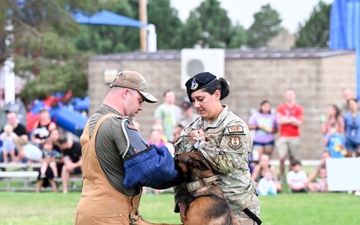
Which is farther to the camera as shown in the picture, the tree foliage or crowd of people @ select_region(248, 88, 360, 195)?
the tree foliage

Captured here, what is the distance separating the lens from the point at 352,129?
18188 mm

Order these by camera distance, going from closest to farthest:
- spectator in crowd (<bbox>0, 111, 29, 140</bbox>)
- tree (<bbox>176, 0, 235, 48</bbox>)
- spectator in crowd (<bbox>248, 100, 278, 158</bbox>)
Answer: spectator in crowd (<bbox>248, 100, 278, 158</bbox>)
spectator in crowd (<bbox>0, 111, 29, 140</bbox>)
tree (<bbox>176, 0, 235, 48</bbox>)

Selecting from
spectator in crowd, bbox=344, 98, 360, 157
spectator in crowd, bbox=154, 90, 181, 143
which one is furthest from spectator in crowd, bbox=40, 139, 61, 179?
spectator in crowd, bbox=344, 98, 360, 157

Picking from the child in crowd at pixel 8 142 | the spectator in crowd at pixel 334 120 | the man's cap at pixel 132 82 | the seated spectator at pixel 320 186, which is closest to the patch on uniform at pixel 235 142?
the man's cap at pixel 132 82

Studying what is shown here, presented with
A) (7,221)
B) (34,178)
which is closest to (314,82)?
(34,178)

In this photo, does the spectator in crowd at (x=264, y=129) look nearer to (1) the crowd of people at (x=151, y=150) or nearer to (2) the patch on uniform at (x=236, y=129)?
(1) the crowd of people at (x=151, y=150)

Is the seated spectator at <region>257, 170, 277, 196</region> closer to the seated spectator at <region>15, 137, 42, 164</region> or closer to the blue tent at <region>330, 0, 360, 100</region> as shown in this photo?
the seated spectator at <region>15, 137, 42, 164</region>

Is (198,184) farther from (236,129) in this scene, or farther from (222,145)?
(236,129)

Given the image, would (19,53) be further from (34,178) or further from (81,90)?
(34,178)

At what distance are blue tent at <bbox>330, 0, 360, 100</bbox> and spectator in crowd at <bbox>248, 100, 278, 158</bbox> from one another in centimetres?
1014

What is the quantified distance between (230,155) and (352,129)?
38.5 feet

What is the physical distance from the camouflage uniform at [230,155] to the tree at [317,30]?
40922 mm

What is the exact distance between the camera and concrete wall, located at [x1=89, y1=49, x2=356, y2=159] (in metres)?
23.4

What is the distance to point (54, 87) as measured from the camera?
92.1 ft
